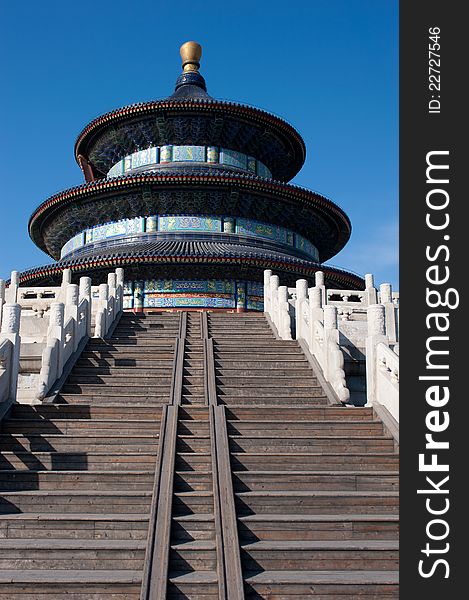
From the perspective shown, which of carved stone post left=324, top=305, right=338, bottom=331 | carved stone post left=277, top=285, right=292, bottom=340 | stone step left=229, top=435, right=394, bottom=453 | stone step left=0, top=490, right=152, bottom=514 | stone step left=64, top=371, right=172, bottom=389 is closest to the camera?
stone step left=0, top=490, right=152, bottom=514

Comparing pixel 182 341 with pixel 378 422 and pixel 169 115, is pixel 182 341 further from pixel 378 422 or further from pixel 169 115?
pixel 169 115

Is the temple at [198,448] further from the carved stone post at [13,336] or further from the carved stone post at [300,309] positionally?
the carved stone post at [300,309]

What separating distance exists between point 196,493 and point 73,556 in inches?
63.9

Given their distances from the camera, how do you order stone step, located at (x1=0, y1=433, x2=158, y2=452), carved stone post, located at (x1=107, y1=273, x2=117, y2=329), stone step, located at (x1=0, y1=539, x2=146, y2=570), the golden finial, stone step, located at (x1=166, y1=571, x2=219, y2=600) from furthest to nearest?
the golden finial < carved stone post, located at (x1=107, y1=273, x2=117, y2=329) < stone step, located at (x1=0, y1=433, x2=158, y2=452) < stone step, located at (x1=0, y1=539, x2=146, y2=570) < stone step, located at (x1=166, y1=571, x2=219, y2=600)

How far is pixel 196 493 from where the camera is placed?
26.7ft

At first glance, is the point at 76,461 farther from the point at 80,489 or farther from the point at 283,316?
the point at 283,316

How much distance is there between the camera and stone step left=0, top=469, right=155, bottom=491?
862 cm

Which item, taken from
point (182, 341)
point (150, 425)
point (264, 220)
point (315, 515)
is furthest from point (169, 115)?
point (315, 515)

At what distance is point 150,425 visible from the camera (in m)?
10.1

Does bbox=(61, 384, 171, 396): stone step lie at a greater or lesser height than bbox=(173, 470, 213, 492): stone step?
greater

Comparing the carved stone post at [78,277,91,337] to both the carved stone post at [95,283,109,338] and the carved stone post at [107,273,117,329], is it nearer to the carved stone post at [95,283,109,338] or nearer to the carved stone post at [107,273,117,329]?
the carved stone post at [95,283,109,338]

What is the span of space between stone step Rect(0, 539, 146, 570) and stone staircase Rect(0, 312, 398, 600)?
13 mm

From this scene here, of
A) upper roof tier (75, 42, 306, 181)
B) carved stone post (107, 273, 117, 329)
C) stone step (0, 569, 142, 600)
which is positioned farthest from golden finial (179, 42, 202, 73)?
stone step (0, 569, 142, 600)

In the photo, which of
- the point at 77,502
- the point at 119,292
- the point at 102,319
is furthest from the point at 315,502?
the point at 119,292
